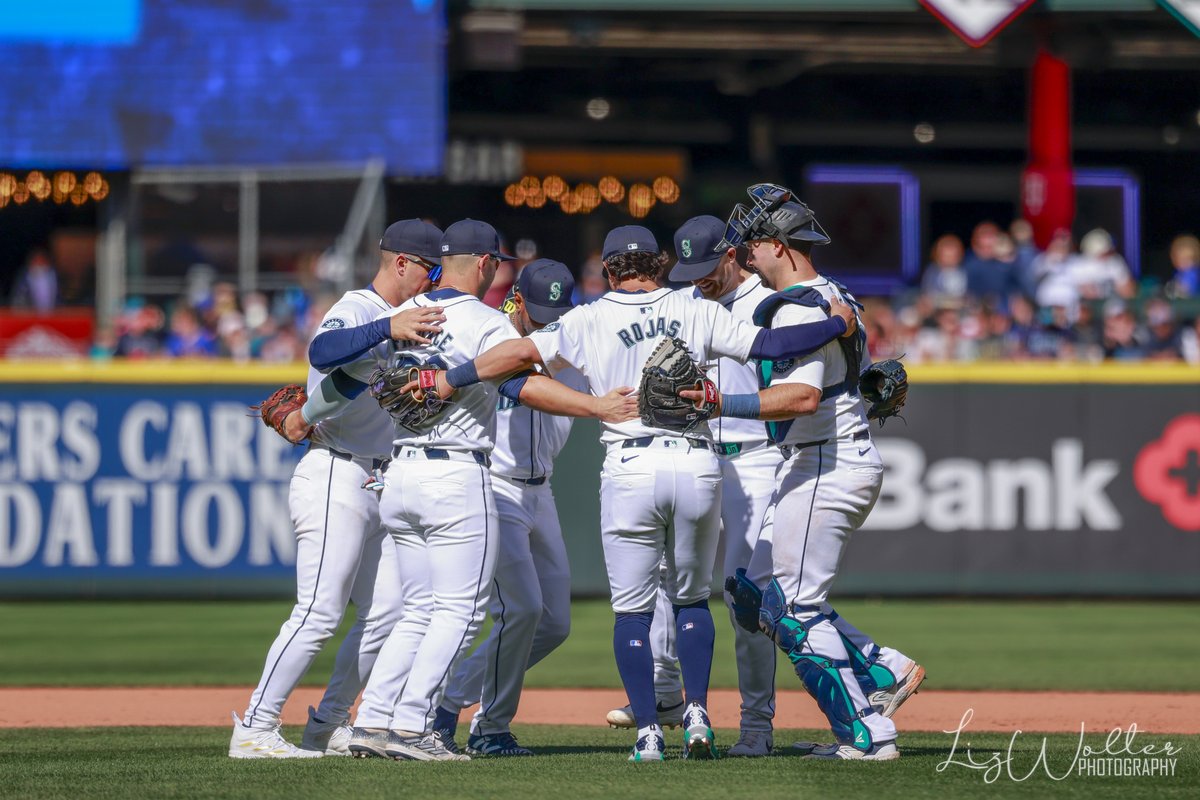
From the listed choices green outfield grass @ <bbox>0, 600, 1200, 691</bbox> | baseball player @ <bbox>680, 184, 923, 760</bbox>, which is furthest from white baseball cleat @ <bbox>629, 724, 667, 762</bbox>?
green outfield grass @ <bbox>0, 600, 1200, 691</bbox>

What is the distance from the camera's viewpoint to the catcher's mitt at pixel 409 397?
592 centimetres

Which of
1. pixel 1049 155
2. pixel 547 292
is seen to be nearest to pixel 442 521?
pixel 547 292

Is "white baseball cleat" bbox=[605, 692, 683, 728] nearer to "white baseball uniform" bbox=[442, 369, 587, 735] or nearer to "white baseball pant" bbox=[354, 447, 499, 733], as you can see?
"white baseball uniform" bbox=[442, 369, 587, 735]

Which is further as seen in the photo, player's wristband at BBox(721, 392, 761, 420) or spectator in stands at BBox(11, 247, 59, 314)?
spectator in stands at BBox(11, 247, 59, 314)

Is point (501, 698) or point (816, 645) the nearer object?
point (816, 645)

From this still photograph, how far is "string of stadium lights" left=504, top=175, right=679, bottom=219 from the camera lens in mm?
22797

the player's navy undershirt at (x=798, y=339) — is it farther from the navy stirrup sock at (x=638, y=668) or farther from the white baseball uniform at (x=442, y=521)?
the navy stirrup sock at (x=638, y=668)

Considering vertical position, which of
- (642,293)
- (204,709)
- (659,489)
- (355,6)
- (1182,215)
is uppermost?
(355,6)

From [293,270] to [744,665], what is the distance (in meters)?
11.5

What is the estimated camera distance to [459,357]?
610 cm

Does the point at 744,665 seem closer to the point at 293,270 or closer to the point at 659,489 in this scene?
the point at 659,489

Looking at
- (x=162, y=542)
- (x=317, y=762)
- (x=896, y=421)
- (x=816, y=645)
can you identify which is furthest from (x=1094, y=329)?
(x=317, y=762)

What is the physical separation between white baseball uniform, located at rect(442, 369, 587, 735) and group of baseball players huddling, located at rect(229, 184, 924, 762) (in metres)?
0.14

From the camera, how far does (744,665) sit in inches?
267
